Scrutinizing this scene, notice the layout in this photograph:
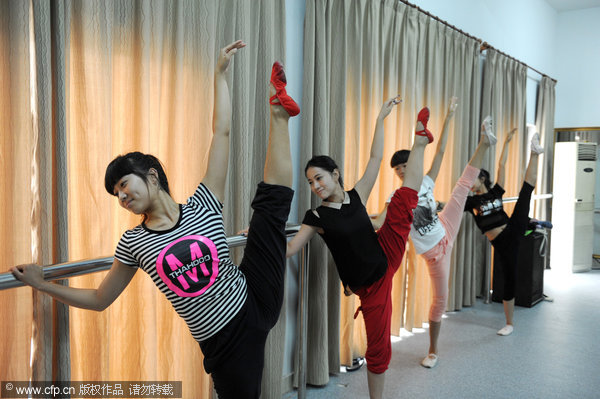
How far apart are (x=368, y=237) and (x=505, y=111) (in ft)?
11.5

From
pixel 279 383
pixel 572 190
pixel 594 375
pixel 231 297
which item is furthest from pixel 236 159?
pixel 572 190

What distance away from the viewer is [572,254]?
235 inches

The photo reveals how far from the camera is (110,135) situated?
5.57 ft

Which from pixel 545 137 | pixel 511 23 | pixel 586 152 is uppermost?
pixel 511 23

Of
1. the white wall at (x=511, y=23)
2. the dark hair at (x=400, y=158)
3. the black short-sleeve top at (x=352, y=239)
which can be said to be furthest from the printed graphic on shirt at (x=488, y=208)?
the black short-sleeve top at (x=352, y=239)

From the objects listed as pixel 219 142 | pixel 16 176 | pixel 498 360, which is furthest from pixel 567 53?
pixel 16 176

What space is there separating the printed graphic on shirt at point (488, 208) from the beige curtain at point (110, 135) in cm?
203

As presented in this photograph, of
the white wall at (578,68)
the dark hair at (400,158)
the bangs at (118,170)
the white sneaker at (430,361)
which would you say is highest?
the white wall at (578,68)

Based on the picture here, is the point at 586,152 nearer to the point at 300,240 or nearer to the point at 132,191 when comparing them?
the point at 300,240

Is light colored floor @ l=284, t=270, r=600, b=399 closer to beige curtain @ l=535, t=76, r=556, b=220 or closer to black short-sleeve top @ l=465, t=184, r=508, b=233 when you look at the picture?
black short-sleeve top @ l=465, t=184, r=508, b=233

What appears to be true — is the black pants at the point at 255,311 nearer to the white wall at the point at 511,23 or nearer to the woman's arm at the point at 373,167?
the woman's arm at the point at 373,167

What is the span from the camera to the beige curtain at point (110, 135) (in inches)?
57.1

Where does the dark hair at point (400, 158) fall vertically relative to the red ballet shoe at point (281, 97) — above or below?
below

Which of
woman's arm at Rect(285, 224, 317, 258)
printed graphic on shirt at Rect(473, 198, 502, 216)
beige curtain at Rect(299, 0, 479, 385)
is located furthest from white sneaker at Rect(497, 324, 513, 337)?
woman's arm at Rect(285, 224, 317, 258)
